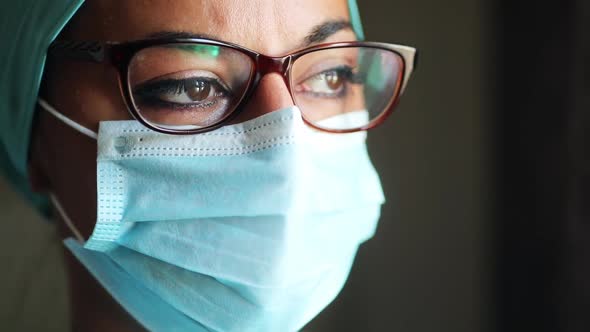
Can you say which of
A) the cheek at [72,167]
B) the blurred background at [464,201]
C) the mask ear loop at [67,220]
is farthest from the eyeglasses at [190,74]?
the blurred background at [464,201]

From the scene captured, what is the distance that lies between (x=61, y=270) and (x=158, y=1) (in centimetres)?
82

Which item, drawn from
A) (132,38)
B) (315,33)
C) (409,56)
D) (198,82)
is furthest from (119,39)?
(409,56)

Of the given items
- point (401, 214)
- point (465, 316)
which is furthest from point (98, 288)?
point (465, 316)

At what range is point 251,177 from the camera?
0.78 m

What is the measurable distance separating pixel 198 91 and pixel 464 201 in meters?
0.87

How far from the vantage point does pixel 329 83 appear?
3.09 ft

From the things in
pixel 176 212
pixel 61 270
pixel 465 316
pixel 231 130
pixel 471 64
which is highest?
pixel 471 64

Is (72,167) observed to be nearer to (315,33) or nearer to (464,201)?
(315,33)

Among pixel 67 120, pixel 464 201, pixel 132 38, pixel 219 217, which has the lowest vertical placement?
pixel 464 201

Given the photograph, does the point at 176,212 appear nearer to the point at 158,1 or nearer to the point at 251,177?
the point at 251,177

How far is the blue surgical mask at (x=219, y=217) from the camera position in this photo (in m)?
0.78

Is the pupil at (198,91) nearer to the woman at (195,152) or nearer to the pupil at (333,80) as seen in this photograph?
the woman at (195,152)

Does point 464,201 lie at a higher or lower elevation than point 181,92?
lower

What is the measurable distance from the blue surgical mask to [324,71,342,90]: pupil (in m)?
0.15
